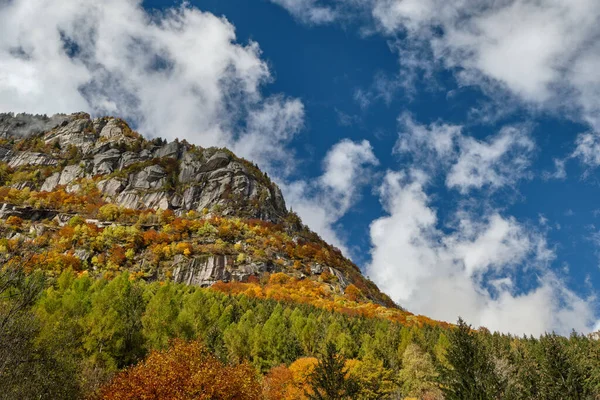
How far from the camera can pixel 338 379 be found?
25.2 metres

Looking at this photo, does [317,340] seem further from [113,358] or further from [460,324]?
[460,324]

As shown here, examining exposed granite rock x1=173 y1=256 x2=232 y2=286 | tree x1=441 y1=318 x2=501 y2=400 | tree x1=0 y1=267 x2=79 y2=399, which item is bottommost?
tree x1=0 y1=267 x2=79 y2=399

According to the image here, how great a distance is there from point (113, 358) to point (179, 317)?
14202 millimetres

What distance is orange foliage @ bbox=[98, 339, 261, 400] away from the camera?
27031 millimetres

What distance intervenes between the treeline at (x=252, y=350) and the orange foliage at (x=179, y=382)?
993mm

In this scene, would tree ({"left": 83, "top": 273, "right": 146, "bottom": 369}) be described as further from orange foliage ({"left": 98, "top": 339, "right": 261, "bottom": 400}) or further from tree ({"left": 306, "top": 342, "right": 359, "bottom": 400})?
tree ({"left": 306, "top": 342, "right": 359, "bottom": 400})

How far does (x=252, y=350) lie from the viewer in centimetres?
6041

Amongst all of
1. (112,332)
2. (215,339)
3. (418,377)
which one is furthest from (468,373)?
(215,339)

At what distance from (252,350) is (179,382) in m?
34.0

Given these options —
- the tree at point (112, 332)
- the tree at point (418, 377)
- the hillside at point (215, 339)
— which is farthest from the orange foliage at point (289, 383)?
the tree at point (112, 332)

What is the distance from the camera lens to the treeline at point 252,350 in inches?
878

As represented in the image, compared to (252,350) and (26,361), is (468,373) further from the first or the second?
(252,350)

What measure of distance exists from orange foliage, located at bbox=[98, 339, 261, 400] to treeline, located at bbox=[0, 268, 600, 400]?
99 cm

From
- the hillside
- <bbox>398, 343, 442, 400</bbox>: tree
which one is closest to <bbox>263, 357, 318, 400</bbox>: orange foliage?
the hillside
